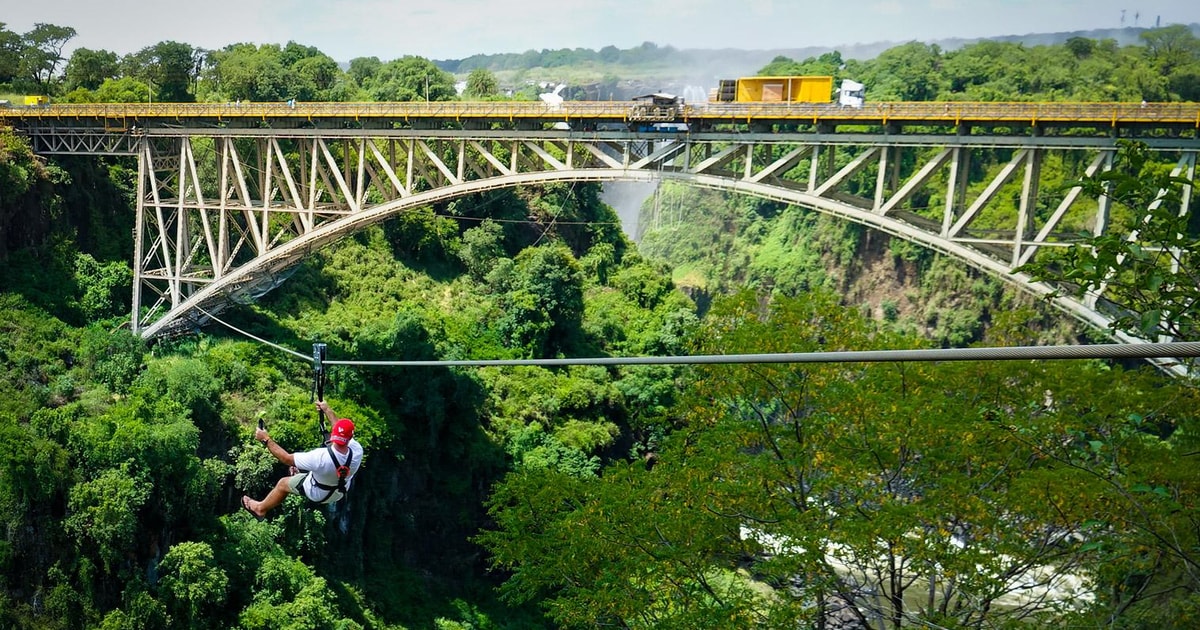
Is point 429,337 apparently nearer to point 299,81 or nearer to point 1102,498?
point 299,81

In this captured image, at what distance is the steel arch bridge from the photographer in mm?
18250

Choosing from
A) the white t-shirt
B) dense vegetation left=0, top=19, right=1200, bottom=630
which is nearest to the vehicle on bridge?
dense vegetation left=0, top=19, right=1200, bottom=630

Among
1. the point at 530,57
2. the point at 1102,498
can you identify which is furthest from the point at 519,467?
the point at 530,57

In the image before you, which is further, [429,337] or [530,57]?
[530,57]

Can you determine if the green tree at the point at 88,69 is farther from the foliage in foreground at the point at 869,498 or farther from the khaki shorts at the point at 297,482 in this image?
the khaki shorts at the point at 297,482

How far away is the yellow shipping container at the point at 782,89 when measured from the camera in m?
22.2

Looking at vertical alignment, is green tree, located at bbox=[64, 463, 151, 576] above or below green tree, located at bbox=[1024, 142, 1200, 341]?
below

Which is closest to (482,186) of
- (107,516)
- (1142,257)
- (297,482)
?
(107,516)

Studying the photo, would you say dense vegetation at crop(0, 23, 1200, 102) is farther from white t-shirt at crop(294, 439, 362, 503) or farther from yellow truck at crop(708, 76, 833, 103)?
white t-shirt at crop(294, 439, 362, 503)

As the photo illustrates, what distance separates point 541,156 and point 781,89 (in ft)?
18.3

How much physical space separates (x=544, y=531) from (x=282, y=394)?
10438 mm

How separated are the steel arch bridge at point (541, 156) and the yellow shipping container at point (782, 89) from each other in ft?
3.17

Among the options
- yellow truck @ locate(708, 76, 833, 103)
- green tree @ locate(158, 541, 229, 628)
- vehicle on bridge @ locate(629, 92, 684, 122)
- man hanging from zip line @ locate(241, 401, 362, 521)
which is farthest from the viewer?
yellow truck @ locate(708, 76, 833, 103)

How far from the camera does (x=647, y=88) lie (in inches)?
3939
